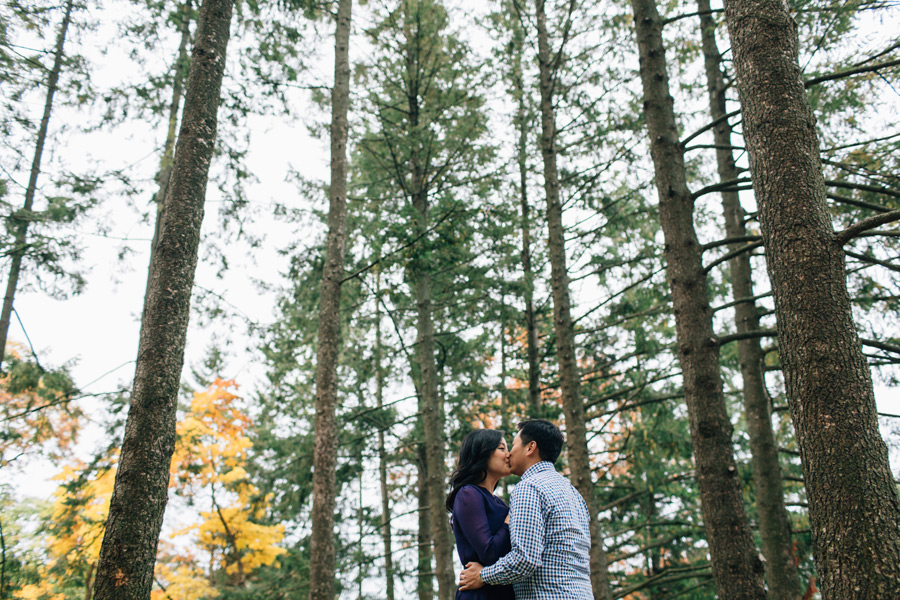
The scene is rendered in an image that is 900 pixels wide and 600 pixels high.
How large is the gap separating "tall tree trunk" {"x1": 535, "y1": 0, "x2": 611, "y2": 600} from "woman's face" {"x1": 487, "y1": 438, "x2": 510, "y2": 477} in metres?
4.55

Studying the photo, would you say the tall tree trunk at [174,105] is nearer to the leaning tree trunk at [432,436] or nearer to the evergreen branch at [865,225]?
the leaning tree trunk at [432,436]

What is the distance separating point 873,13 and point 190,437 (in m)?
13.1

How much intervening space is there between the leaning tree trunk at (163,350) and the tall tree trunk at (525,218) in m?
5.92

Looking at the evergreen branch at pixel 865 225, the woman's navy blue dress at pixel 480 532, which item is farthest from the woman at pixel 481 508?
the evergreen branch at pixel 865 225

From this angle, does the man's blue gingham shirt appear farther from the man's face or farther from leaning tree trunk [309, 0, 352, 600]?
leaning tree trunk [309, 0, 352, 600]

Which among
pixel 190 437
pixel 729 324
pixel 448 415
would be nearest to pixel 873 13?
pixel 729 324

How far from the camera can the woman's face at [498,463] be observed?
314cm

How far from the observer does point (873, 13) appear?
221 inches

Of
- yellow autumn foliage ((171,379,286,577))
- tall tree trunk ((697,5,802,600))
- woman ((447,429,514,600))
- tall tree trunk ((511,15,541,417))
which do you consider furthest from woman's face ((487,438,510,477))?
yellow autumn foliage ((171,379,286,577))

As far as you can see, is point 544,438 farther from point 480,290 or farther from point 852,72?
point 480,290

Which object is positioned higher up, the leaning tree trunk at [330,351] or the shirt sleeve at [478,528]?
the leaning tree trunk at [330,351]

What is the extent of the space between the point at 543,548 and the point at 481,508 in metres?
0.36

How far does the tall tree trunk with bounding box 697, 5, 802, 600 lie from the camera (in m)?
6.44

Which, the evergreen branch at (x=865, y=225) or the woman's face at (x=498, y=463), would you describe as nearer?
the evergreen branch at (x=865, y=225)
